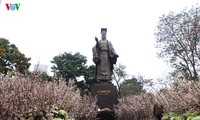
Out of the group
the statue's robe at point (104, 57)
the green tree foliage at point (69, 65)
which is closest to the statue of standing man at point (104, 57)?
the statue's robe at point (104, 57)

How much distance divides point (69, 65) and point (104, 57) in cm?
2532

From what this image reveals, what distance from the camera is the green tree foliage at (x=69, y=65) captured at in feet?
129

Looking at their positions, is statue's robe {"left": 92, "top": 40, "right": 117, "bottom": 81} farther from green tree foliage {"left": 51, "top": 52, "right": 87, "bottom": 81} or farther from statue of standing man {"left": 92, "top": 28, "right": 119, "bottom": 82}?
green tree foliage {"left": 51, "top": 52, "right": 87, "bottom": 81}

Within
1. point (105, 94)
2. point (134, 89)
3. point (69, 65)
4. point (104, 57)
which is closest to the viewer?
point (105, 94)

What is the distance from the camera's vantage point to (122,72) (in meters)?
40.7

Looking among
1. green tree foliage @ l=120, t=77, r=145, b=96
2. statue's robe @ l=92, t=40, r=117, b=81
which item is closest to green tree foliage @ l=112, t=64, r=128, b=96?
green tree foliage @ l=120, t=77, r=145, b=96

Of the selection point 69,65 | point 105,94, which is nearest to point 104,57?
point 105,94

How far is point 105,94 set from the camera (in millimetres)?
13703

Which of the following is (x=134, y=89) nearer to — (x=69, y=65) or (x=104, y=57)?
(x=69, y=65)

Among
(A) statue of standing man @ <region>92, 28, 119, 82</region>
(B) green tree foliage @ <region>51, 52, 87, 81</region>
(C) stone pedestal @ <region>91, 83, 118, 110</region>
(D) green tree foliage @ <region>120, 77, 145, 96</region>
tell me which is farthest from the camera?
(D) green tree foliage @ <region>120, 77, 145, 96</region>

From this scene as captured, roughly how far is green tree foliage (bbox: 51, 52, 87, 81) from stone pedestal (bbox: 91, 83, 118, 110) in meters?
24.0

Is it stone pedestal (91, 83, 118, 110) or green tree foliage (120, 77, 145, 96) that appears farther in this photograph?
green tree foliage (120, 77, 145, 96)

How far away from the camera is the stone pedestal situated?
1358cm

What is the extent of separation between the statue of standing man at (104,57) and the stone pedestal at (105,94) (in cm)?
80
